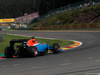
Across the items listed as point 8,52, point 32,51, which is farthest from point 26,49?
point 8,52

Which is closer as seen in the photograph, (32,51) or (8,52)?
(32,51)

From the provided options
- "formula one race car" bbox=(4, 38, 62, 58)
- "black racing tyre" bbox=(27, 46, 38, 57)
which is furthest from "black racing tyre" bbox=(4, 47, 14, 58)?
"black racing tyre" bbox=(27, 46, 38, 57)

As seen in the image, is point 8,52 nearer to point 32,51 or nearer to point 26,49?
point 26,49

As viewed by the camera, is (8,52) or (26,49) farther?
(8,52)

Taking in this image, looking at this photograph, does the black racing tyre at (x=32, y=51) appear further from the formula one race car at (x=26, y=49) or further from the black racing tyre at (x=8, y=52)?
the black racing tyre at (x=8, y=52)

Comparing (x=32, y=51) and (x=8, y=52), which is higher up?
(x=32, y=51)

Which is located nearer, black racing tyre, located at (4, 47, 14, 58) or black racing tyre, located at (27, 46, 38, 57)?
black racing tyre, located at (27, 46, 38, 57)

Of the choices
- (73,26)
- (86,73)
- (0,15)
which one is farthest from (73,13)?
(0,15)

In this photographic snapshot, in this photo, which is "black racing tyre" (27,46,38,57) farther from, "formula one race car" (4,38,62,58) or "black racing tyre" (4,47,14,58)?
"black racing tyre" (4,47,14,58)

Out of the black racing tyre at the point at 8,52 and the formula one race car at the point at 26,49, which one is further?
the black racing tyre at the point at 8,52

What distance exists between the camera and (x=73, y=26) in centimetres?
4019

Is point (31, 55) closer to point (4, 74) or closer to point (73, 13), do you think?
point (4, 74)

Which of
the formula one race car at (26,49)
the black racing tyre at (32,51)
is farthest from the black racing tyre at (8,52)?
the black racing tyre at (32,51)

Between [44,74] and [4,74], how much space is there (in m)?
1.28
